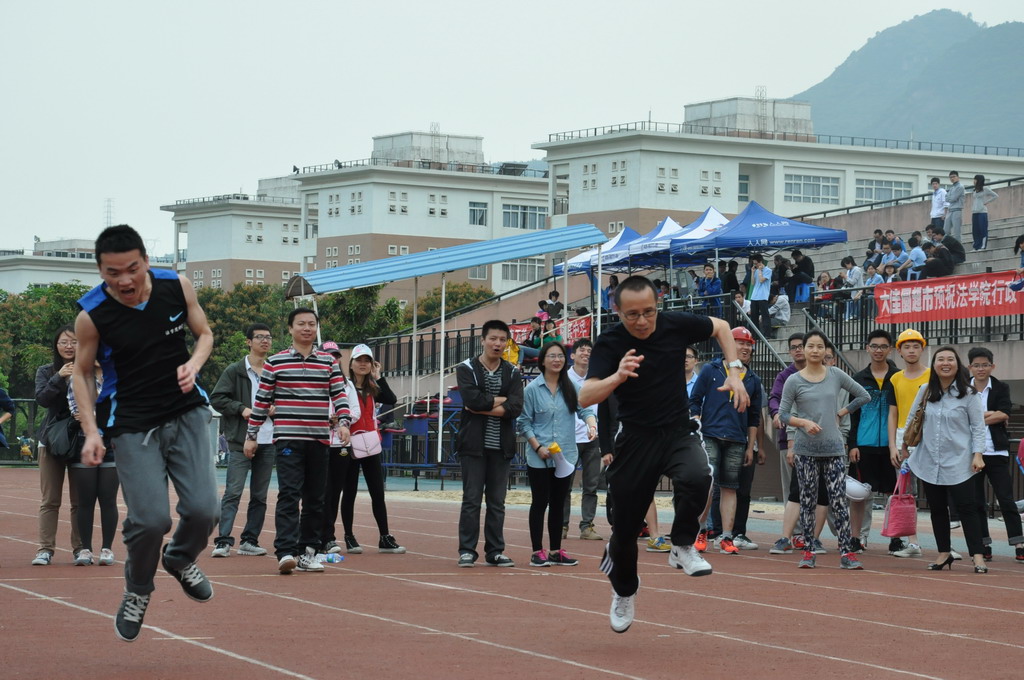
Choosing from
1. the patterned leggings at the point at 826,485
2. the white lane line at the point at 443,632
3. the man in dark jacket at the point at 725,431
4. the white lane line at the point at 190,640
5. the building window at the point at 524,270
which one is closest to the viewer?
the white lane line at the point at 190,640

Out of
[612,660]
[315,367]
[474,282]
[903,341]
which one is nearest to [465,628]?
[612,660]

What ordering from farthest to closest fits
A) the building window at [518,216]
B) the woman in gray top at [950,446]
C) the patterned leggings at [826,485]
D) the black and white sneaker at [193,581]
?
the building window at [518,216] < the patterned leggings at [826,485] < the woman in gray top at [950,446] < the black and white sneaker at [193,581]

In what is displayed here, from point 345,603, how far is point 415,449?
68.3ft

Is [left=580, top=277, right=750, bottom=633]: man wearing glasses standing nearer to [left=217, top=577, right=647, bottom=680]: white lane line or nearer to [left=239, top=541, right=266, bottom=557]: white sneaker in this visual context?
[left=217, top=577, right=647, bottom=680]: white lane line

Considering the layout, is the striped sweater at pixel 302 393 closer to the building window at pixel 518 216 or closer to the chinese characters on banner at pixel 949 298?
the chinese characters on banner at pixel 949 298

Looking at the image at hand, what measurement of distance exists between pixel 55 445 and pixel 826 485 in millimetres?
6677

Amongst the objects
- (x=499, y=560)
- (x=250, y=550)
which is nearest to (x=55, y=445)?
(x=250, y=550)

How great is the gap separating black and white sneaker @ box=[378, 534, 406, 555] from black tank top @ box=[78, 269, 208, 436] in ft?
22.2

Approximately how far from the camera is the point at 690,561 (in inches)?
332

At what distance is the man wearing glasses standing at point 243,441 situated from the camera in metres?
13.7

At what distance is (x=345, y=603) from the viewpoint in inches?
399

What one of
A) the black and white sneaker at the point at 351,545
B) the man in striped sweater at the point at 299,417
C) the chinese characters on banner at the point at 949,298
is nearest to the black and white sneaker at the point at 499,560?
the man in striped sweater at the point at 299,417

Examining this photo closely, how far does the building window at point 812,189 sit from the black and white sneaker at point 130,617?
113865 millimetres

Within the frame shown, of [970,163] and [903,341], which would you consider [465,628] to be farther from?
[970,163]
